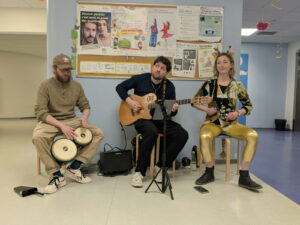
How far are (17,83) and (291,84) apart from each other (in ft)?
30.4

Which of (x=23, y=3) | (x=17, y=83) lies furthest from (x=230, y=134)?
(x=17, y=83)

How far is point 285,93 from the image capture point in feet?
23.6

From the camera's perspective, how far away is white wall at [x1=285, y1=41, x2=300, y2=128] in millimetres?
6848

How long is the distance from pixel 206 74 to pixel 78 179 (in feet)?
6.26

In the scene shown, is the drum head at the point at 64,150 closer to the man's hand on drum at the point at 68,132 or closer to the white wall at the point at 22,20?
the man's hand on drum at the point at 68,132

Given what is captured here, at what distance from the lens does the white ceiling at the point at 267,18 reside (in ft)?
14.7

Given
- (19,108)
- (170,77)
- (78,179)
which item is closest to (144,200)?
(78,179)

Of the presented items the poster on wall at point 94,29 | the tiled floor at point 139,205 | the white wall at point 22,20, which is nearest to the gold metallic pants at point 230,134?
the tiled floor at point 139,205

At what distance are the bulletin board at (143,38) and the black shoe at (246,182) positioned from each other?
4.30 feet

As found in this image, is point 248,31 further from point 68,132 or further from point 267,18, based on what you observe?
point 68,132

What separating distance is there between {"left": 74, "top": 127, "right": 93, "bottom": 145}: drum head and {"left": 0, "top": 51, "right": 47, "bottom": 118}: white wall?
8356 millimetres

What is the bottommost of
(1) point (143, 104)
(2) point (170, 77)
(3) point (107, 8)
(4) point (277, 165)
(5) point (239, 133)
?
(4) point (277, 165)

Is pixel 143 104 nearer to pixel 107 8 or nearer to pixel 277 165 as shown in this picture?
pixel 107 8

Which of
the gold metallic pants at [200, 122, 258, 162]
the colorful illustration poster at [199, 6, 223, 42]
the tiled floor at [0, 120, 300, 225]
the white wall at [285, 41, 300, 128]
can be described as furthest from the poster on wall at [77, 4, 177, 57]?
the white wall at [285, 41, 300, 128]
